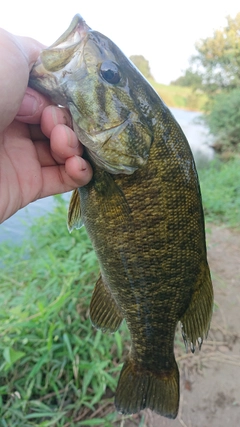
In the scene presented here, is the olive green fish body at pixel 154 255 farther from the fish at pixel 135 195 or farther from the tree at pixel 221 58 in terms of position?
the tree at pixel 221 58

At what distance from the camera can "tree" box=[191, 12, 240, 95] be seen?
64.6 feet

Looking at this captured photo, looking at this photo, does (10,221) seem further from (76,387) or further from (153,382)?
(153,382)

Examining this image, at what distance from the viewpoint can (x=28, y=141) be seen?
5.40 ft

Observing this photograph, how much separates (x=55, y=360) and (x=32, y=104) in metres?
1.87

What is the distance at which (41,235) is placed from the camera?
452 centimetres

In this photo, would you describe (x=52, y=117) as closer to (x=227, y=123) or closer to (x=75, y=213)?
(x=75, y=213)

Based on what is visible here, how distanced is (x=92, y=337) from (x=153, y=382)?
3.51 feet

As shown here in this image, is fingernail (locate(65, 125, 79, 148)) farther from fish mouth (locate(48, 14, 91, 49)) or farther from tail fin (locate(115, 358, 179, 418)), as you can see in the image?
tail fin (locate(115, 358, 179, 418))

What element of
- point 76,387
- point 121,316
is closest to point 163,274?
point 121,316

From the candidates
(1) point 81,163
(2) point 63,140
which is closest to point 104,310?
(1) point 81,163

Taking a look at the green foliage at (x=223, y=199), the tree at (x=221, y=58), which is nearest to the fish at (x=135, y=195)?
the green foliage at (x=223, y=199)

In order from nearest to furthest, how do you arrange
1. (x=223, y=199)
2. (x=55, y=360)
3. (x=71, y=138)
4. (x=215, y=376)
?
1. (x=71, y=138)
2. (x=55, y=360)
3. (x=215, y=376)
4. (x=223, y=199)

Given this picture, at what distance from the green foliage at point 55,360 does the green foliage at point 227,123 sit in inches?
561

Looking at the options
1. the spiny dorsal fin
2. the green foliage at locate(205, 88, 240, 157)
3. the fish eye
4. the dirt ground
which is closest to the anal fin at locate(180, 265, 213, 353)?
the spiny dorsal fin
